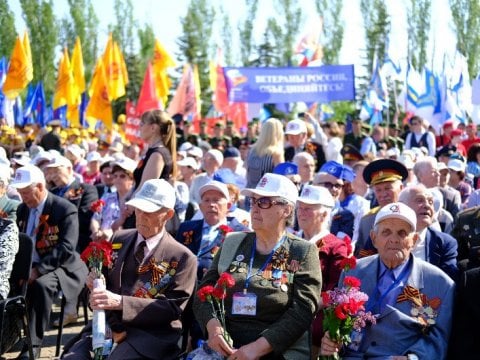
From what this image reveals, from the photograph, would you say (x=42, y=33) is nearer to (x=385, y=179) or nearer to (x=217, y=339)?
(x=385, y=179)

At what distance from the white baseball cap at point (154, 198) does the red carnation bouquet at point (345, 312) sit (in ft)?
4.69

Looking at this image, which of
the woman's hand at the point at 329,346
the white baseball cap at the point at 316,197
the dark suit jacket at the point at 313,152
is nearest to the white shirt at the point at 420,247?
the white baseball cap at the point at 316,197

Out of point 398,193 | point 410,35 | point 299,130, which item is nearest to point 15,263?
point 398,193

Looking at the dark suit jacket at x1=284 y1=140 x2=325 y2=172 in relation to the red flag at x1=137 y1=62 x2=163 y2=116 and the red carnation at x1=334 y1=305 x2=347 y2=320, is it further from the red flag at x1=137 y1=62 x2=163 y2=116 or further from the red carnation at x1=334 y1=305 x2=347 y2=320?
the red flag at x1=137 y1=62 x2=163 y2=116

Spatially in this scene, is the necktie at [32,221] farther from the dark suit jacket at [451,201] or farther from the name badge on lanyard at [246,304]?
the dark suit jacket at [451,201]

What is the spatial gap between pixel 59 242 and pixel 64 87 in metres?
16.4

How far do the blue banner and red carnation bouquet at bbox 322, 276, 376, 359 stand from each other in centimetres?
1064

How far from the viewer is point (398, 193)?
6.51 meters

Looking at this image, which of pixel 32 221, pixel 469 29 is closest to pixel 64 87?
A: pixel 32 221

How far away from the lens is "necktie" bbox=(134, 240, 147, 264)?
5137 mm

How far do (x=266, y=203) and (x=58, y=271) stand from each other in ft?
9.11

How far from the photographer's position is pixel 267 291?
15.3 ft

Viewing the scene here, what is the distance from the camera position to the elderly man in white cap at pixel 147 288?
4883 millimetres

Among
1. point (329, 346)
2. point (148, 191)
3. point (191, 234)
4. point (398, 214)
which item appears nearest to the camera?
point (329, 346)
